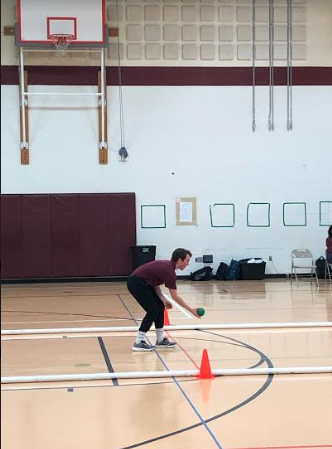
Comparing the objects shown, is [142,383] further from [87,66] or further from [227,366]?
A: [87,66]

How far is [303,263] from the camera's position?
1886 centimetres

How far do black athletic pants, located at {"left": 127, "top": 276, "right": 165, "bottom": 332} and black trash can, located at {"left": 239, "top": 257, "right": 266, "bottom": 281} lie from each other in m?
10.2

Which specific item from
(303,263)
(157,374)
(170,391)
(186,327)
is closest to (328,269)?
(303,263)

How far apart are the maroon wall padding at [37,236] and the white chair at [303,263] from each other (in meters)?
7.26

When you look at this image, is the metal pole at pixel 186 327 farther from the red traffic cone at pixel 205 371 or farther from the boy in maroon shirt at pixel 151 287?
the red traffic cone at pixel 205 371

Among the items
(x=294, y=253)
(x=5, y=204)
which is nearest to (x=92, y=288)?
(x=5, y=204)

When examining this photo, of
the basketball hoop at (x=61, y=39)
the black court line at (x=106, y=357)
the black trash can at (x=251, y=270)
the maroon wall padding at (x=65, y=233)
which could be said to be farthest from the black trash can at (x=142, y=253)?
the black court line at (x=106, y=357)

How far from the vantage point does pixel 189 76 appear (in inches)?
731

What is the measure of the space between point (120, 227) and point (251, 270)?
4.06 meters

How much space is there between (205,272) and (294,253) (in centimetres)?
273

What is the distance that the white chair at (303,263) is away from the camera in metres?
18.5

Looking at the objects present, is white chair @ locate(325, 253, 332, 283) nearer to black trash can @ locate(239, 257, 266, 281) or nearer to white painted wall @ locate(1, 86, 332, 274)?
white painted wall @ locate(1, 86, 332, 274)

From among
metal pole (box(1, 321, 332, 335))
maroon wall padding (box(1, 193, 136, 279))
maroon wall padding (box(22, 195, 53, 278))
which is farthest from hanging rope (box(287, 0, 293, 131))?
metal pole (box(1, 321, 332, 335))

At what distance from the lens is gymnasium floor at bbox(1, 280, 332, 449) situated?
4824 mm
